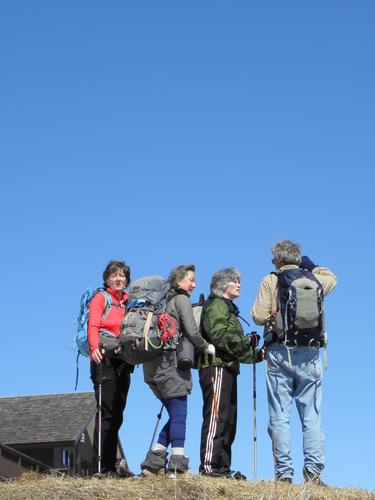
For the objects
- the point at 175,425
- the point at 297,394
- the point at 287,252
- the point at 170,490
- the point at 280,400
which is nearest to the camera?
the point at 170,490

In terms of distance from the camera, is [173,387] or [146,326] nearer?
[173,387]

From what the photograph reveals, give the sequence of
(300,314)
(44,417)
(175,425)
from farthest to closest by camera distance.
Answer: (44,417) < (300,314) < (175,425)

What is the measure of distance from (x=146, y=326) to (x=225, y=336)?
0.90 m

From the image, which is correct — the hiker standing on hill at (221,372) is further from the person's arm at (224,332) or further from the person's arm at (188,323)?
the person's arm at (188,323)

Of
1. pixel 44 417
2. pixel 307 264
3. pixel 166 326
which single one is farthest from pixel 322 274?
pixel 44 417

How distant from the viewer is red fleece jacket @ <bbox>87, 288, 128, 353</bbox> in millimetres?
10711

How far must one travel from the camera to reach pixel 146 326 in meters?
10.4

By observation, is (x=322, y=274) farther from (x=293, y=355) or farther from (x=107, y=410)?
(x=107, y=410)

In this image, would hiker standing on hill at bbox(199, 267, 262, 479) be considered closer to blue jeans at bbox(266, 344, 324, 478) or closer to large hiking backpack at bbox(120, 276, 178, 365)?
blue jeans at bbox(266, 344, 324, 478)

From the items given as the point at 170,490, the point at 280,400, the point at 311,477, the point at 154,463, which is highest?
the point at 280,400

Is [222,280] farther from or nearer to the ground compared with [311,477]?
farther from the ground

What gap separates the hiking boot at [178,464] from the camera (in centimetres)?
1007

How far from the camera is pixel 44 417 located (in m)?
40.8

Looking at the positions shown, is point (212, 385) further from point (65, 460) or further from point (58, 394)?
point (58, 394)
